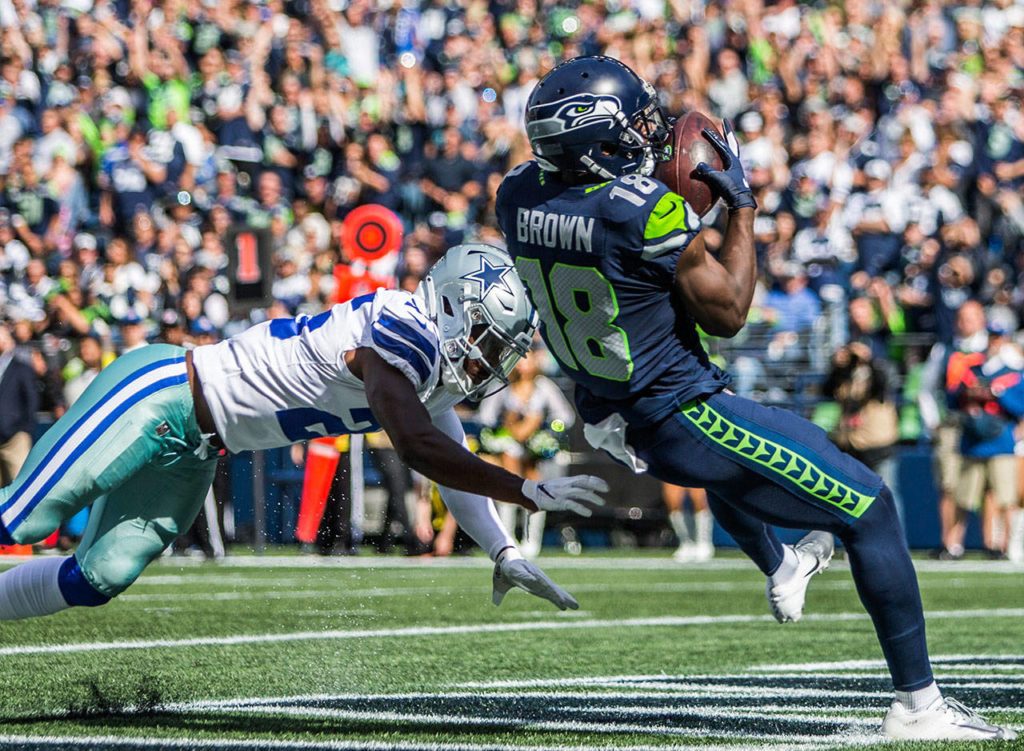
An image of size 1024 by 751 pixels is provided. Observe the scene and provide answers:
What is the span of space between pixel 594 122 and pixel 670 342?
2.06 feet

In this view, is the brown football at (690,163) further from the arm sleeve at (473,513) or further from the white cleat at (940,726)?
the white cleat at (940,726)

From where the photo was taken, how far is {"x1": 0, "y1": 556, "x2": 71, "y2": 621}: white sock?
474 cm

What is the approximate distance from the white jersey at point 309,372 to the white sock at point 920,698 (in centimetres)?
151

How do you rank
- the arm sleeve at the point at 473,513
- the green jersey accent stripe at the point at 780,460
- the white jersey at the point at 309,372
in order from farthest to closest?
the arm sleeve at the point at 473,513
the white jersey at the point at 309,372
the green jersey accent stripe at the point at 780,460

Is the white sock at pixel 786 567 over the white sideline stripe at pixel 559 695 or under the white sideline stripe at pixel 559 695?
over

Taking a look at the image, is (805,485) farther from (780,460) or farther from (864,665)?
(864,665)

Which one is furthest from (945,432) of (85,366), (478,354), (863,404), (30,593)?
(30,593)

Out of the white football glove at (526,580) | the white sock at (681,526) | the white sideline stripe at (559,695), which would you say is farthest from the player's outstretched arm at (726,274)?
the white sock at (681,526)

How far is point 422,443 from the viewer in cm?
428

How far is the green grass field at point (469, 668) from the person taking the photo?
→ 4430 mm

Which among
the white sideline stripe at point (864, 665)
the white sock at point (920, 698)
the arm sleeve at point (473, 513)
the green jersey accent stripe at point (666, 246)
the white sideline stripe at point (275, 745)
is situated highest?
the green jersey accent stripe at point (666, 246)

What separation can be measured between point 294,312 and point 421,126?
9.60 ft

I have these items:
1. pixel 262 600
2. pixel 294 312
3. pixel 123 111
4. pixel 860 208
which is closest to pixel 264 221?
pixel 294 312

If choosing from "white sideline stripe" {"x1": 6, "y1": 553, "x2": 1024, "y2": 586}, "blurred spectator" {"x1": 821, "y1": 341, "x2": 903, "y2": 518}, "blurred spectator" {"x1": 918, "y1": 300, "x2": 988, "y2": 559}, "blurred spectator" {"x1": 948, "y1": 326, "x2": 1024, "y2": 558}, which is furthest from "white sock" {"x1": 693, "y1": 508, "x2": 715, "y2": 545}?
"blurred spectator" {"x1": 948, "y1": 326, "x2": 1024, "y2": 558}
